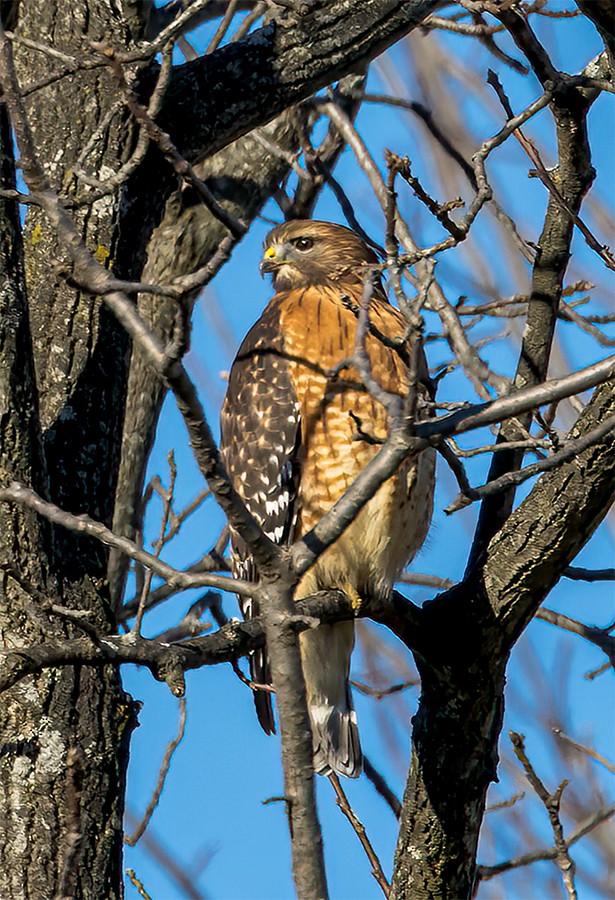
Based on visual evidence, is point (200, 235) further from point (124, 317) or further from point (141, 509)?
point (124, 317)

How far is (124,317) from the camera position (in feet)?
6.16

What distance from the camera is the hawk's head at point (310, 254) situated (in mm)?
4844

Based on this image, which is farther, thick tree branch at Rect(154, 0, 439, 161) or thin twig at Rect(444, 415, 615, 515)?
thick tree branch at Rect(154, 0, 439, 161)

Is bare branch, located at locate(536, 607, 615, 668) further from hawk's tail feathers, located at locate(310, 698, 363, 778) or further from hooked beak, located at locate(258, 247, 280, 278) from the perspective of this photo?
hooked beak, located at locate(258, 247, 280, 278)

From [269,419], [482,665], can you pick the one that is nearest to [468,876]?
[482,665]

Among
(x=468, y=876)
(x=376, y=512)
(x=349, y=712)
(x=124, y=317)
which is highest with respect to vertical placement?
(x=376, y=512)

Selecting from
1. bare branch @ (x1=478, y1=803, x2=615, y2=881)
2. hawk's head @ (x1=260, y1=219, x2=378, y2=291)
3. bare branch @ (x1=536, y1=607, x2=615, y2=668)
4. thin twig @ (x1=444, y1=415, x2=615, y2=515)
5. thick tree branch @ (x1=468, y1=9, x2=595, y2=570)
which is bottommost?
bare branch @ (x1=478, y1=803, x2=615, y2=881)

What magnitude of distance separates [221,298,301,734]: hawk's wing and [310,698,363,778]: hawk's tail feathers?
17 cm

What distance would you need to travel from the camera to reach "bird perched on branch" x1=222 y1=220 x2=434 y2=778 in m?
4.08

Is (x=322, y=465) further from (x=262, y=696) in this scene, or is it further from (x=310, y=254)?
(x=310, y=254)

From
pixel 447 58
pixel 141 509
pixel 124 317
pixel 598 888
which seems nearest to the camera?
pixel 124 317

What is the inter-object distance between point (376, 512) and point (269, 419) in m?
0.51

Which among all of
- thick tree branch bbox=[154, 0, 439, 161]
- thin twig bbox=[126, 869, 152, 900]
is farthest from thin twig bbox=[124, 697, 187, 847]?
thick tree branch bbox=[154, 0, 439, 161]

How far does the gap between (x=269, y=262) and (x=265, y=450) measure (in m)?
1.01
